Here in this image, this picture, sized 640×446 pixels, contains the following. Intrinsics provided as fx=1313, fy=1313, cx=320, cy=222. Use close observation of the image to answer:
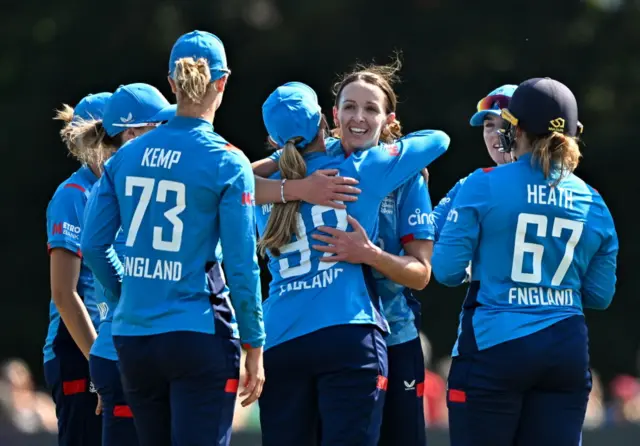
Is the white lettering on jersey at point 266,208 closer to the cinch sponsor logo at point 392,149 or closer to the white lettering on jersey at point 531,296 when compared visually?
the cinch sponsor logo at point 392,149

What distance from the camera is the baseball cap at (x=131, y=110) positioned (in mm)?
5711

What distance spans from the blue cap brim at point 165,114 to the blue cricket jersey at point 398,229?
684 mm

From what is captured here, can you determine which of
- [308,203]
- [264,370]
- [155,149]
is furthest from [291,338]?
[155,149]

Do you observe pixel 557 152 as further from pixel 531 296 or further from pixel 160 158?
pixel 160 158

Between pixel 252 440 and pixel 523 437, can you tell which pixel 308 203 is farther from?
pixel 252 440

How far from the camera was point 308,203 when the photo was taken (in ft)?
17.7

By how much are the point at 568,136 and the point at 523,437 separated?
1.22 meters

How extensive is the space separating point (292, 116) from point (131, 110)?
79 cm

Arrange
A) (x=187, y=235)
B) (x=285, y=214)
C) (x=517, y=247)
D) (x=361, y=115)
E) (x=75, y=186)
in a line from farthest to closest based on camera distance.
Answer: (x=75, y=186) < (x=361, y=115) < (x=285, y=214) < (x=517, y=247) < (x=187, y=235)

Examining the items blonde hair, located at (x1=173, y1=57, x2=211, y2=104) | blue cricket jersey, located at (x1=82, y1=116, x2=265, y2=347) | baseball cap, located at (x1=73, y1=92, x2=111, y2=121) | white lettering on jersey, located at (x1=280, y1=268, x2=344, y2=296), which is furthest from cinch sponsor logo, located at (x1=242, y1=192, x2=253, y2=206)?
baseball cap, located at (x1=73, y1=92, x2=111, y2=121)

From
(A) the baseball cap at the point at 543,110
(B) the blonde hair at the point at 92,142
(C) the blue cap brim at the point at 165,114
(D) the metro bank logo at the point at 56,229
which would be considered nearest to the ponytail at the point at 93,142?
(B) the blonde hair at the point at 92,142

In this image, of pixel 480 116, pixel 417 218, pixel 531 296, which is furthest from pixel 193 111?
pixel 480 116

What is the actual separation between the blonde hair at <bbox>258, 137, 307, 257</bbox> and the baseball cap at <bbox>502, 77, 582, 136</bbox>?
34.7 inches

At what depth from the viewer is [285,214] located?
539 cm
